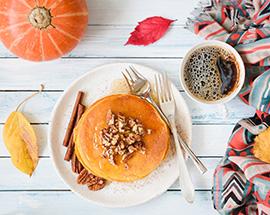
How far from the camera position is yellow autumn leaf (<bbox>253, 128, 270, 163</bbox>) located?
3.70ft

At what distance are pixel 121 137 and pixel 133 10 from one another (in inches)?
10.7

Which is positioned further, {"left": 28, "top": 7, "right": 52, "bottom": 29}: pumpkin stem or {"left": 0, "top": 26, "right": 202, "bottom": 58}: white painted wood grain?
{"left": 0, "top": 26, "right": 202, "bottom": 58}: white painted wood grain

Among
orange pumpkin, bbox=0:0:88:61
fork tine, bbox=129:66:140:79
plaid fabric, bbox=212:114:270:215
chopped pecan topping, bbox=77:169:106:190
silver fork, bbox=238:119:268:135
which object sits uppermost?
orange pumpkin, bbox=0:0:88:61

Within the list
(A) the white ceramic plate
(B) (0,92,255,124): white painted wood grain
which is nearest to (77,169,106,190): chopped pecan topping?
(A) the white ceramic plate

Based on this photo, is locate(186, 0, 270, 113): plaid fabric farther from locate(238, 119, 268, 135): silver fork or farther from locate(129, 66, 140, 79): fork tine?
locate(129, 66, 140, 79): fork tine

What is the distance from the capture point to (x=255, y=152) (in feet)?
3.76

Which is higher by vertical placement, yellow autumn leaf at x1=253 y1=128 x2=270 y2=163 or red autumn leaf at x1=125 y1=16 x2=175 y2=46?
red autumn leaf at x1=125 y1=16 x2=175 y2=46

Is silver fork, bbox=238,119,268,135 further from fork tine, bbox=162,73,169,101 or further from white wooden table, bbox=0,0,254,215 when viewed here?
fork tine, bbox=162,73,169,101

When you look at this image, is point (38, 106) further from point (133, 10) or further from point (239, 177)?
point (239, 177)

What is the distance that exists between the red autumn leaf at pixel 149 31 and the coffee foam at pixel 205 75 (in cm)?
10

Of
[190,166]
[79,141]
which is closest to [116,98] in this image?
[79,141]

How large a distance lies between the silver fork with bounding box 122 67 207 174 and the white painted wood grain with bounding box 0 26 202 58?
0.04 metres

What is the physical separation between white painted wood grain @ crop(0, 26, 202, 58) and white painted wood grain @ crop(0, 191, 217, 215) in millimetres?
284

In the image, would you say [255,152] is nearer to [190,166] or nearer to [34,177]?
[190,166]
